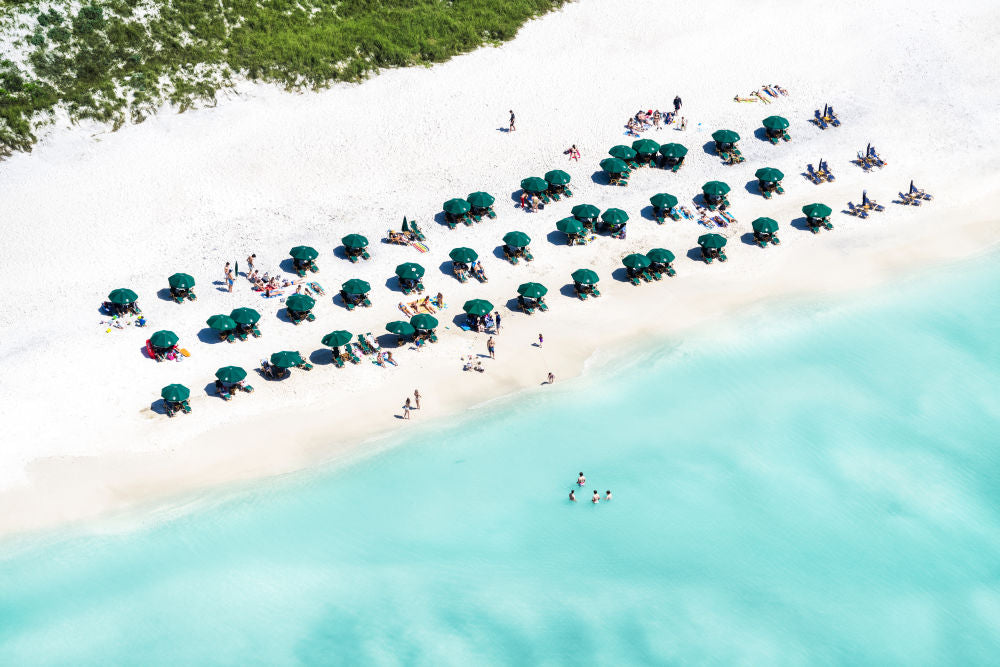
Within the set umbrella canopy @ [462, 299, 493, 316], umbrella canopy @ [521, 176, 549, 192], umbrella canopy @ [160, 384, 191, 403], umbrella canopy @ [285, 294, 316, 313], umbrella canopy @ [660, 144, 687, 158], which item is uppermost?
umbrella canopy @ [660, 144, 687, 158]

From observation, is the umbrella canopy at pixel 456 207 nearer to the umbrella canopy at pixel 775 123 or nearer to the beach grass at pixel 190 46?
the beach grass at pixel 190 46

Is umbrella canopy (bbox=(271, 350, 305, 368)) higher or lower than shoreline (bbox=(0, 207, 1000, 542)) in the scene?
higher

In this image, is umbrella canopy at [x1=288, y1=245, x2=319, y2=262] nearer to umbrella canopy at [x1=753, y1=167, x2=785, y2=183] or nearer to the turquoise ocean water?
the turquoise ocean water

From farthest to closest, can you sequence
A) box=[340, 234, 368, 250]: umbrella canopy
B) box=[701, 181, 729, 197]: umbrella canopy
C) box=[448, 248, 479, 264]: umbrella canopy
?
box=[701, 181, 729, 197]: umbrella canopy
box=[340, 234, 368, 250]: umbrella canopy
box=[448, 248, 479, 264]: umbrella canopy

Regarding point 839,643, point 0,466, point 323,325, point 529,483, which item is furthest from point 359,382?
point 839,643

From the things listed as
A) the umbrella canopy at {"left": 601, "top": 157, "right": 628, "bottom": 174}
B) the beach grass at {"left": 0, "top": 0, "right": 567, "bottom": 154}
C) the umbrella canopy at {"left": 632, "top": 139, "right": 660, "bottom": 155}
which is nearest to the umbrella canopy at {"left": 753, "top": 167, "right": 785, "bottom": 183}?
the umbrella canopy at {"left": 632, "top": 139, "right": 660, "bottom": 155}

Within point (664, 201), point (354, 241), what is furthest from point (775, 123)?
point (354, 241)

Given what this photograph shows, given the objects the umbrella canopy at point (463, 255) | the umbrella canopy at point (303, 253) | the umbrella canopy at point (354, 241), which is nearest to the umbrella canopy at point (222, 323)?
the umbrella canopy at point (303, 253)
